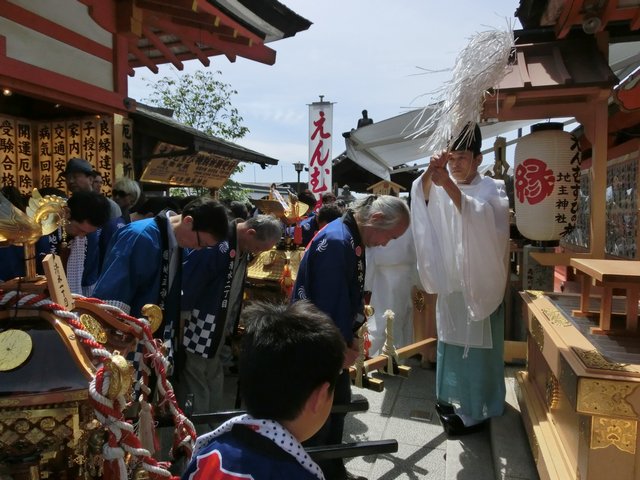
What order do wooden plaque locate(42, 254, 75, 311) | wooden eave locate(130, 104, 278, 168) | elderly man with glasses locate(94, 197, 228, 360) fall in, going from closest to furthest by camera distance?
wooden plaque locate(42, 254, 75, 311), elderly man with glasses locate(94, 197, 228, 360), wooden eave locate(130, 104, 278, 168)

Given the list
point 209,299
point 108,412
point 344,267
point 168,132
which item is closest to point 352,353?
point 344,267

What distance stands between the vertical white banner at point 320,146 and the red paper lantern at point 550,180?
8.95 meters

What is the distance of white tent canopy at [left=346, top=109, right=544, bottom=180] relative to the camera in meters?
7.79

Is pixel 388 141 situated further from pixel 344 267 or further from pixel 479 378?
pixel 344 267

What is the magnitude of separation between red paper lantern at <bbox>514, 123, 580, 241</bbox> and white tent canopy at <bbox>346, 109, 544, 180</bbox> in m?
3.84

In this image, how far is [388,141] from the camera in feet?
26.5

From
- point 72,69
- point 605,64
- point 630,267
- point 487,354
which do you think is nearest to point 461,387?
point 487,354

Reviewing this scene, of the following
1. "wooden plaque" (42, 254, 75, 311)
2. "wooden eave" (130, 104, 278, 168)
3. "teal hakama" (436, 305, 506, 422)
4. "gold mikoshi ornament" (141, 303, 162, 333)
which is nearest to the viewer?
"wooden plaque" (42, 254, 75, 311)

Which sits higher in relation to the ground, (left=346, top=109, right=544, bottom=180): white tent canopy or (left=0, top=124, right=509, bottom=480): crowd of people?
(left=346, top=109, right=544, bottom=180): white tent canopy

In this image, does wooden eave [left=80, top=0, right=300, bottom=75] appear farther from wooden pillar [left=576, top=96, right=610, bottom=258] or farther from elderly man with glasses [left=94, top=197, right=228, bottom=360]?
wooden pillar [left=576, top=96, right=610, bottom=258]

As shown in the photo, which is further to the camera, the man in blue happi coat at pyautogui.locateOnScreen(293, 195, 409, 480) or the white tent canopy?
the white tent canopy

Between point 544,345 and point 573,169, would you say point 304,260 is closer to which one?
point 544,345

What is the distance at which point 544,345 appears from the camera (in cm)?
271

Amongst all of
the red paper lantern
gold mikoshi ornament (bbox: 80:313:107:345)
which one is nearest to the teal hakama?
the red paper lantern
